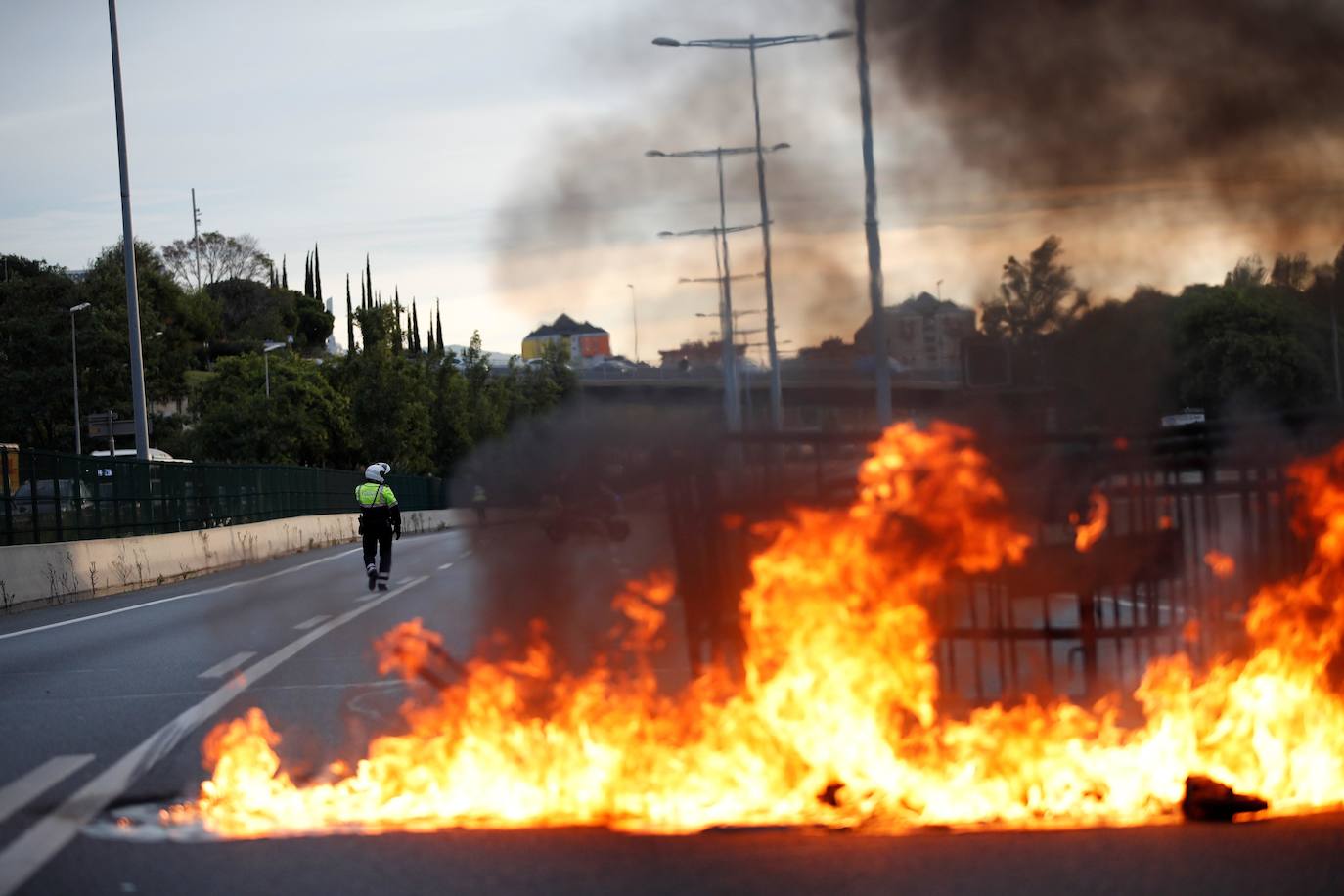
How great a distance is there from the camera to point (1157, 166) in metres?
6.88

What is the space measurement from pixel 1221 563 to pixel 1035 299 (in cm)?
153

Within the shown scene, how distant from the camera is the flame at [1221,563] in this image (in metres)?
7.30

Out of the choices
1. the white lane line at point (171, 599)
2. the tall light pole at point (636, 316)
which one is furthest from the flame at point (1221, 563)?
the white lane line at point (171, 599)

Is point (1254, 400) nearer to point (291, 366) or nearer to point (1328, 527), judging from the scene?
point (1328, 527)

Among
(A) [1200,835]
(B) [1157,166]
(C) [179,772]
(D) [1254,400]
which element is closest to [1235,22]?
(B) [1157,166]

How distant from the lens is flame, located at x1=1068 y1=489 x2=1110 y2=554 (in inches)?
281

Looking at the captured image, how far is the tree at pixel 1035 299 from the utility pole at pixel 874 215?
448mm

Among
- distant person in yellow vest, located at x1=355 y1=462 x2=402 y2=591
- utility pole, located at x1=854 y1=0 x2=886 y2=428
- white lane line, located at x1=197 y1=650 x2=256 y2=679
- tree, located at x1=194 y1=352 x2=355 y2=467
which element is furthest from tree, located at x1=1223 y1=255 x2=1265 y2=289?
tree, located at x1=194 y1=352 x2=355 y2=467

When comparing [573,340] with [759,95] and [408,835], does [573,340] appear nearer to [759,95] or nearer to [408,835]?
[759,95]

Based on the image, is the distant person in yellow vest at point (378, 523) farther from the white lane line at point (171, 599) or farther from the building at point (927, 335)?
the building at point (927, 335)

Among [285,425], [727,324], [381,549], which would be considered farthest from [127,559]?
[285,425]

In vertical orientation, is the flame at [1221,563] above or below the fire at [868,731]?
above

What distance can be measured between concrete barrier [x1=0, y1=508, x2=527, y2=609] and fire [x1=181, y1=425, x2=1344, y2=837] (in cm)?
315

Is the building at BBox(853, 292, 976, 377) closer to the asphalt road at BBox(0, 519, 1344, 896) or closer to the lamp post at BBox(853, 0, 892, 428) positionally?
the lamp post at BBox(853, 0, 892, 428)
